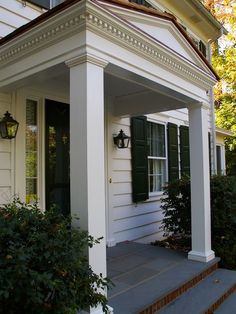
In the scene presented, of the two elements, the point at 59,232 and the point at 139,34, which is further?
the point at 139,34

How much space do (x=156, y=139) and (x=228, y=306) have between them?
4118 mm

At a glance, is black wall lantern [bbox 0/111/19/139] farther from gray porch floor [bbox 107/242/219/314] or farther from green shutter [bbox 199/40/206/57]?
green shutter [bbox 199/40/206/57]

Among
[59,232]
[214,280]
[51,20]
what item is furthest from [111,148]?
[59,232]

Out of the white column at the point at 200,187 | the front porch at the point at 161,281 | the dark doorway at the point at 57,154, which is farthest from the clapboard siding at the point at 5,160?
the white column at the point at 200,187

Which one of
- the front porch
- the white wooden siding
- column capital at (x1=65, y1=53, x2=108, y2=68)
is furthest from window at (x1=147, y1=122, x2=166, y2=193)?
column capital at (x1=65, y1=53, x2=108, y2=68)

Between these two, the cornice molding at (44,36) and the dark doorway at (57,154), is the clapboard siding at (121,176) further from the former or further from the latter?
the cornice molding at (44,36)

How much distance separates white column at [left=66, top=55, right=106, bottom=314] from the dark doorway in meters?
1.82

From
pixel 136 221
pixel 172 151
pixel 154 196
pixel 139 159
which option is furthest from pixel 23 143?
pixel 172 151

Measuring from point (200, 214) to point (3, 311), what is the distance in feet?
10.9

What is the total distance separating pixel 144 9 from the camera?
11.5 ft

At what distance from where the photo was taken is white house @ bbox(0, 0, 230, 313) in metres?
2.88

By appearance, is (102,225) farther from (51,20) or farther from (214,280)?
(214,280)

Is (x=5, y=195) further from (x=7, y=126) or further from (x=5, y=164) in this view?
(x=7, y=126)

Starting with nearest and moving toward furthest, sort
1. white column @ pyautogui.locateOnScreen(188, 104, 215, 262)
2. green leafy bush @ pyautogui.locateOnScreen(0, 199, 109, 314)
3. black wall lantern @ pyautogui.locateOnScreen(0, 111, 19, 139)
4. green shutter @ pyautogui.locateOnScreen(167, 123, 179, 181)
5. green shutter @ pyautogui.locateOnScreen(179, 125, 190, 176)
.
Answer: green leafy bush @ pyautogui.locateOnScreen(0, 199, 109, 314) < black wall lantern @ pyautogui.locateOnScreen(0, 111, 19, 139) < white column @ pyautogui.locateOnScreen(188, 104, 215, 262) < green shutter @ pyautogui.locateOnScreen(167, 123, 179, 181) < green shutter @ pyautogui.locateOnScreen(179, 125, 190, 176)
